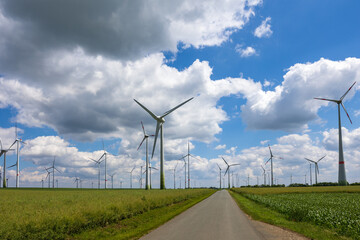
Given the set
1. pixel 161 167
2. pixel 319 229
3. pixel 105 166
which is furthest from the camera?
pixel 105 166

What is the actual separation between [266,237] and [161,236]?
19.5ft

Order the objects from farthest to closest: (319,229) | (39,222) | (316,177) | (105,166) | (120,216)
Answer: (316,177) → (105,166) → (120,216) → (319,229) → (39,222)

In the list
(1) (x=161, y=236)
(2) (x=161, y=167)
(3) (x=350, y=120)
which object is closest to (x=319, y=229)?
(1) (x=161, y=236)

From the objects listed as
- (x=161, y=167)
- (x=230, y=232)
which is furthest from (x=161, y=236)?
(x=161, y=167)

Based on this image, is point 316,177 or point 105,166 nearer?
point 105,166

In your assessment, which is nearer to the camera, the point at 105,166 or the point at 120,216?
the point at 120,216

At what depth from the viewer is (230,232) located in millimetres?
17016

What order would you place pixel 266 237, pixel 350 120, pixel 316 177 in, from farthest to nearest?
pixel 316 177
pixel 350 120
pixel 266 237

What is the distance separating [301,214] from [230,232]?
35.7ft

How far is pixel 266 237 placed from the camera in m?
15.6

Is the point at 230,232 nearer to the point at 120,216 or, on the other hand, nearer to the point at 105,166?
the point at 120,216

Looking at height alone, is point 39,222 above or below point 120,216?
above

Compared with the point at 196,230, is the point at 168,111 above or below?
above

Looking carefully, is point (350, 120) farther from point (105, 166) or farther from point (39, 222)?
point (39, 222)
